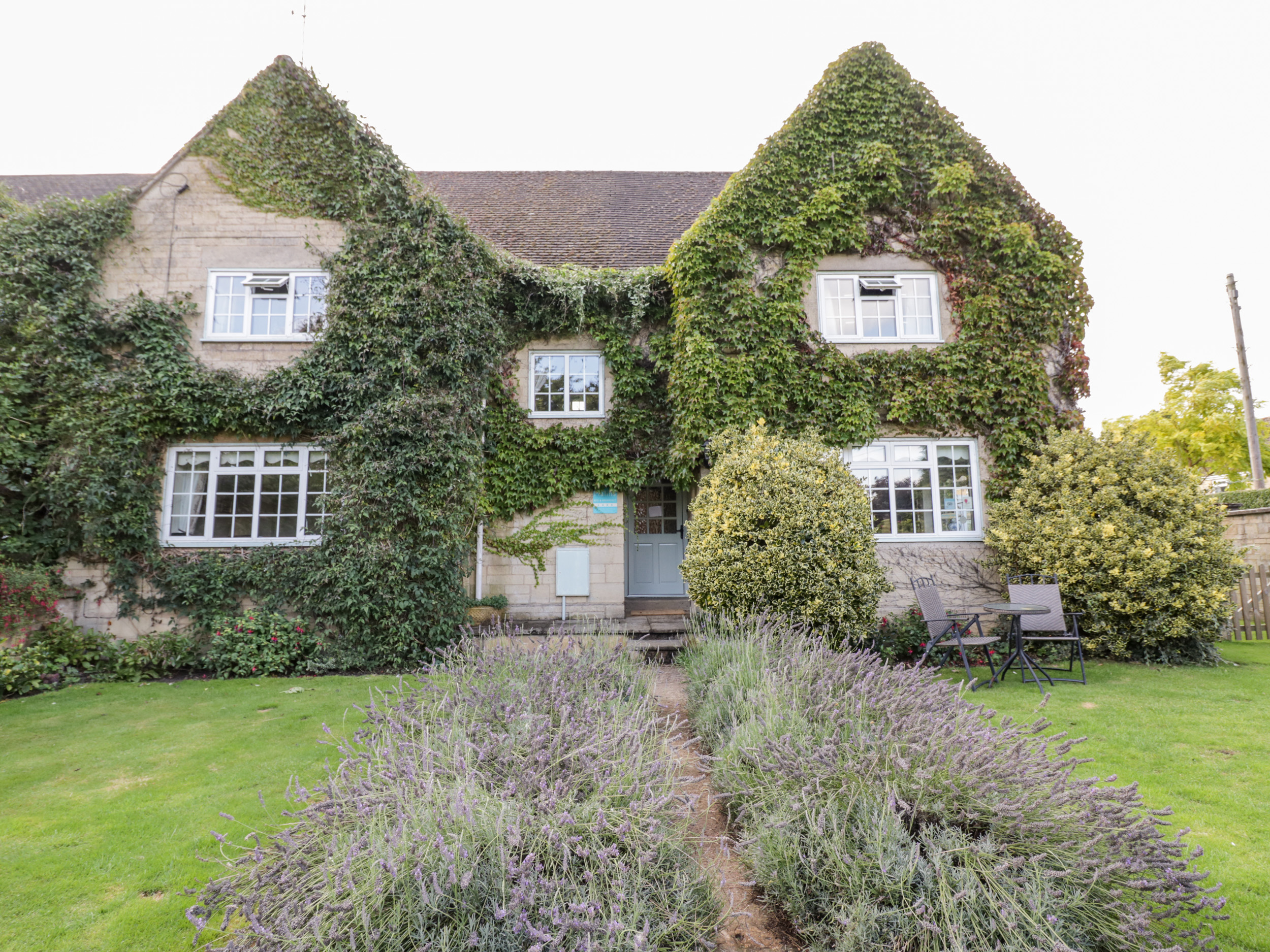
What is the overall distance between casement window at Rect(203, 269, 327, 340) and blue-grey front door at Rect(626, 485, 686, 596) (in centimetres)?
639

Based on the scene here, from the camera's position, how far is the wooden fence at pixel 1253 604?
10234 mm

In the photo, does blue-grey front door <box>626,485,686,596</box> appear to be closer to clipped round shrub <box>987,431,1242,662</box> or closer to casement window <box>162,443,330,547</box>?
casement window <box>162,443,330,547</box>

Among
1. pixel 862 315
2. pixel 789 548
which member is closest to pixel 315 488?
pixel 789 548

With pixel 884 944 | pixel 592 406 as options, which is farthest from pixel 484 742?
pixel 592 406

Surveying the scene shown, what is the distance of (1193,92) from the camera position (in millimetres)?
7207

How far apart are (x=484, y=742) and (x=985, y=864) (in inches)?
94.3

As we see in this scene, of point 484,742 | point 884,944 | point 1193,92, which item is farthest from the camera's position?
point 1193,92

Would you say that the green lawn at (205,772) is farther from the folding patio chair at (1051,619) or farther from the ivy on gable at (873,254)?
the ivy on gable at (873,254)

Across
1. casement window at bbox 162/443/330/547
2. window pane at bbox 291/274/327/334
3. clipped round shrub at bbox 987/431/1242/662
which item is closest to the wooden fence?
clipped round shrub at bbox 987/431/1242/662

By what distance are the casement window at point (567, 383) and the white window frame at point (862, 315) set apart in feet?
13.0

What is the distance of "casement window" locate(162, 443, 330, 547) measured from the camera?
9.66 meters

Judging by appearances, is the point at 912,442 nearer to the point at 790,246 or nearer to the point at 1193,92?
the point at 790,246

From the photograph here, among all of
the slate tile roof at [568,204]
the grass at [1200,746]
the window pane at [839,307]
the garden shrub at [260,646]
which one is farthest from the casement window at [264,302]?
the grass at [1200,746]

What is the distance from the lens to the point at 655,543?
1192 cm
